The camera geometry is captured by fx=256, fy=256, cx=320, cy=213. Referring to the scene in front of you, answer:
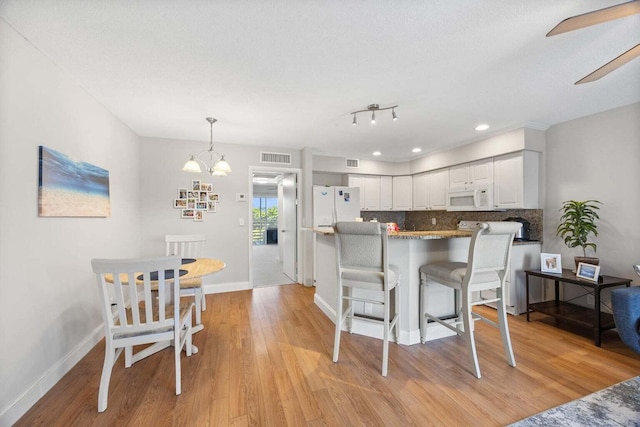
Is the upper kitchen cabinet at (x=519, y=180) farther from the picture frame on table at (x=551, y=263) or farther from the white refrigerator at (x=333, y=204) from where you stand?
the white refrigerator at (x=333, y=204)

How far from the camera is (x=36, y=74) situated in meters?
1.78

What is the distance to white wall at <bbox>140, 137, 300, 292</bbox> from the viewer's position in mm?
3795

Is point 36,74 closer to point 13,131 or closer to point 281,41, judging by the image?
point 13,131

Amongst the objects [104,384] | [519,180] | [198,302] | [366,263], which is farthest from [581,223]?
[104,384]

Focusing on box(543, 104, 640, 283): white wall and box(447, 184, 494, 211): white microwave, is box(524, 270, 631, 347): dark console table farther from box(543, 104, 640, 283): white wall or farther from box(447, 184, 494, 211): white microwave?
box(447, 184, 494, 211): white microwave

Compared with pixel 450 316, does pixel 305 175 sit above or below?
above

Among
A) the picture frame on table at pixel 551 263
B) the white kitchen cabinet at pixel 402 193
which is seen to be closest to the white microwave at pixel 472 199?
the picture frame on table at pixel 551 263

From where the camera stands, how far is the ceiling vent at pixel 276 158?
431cm

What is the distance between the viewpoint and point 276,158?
438cm

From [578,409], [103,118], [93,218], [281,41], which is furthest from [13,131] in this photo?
[578,409]

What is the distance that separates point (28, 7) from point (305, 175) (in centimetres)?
334

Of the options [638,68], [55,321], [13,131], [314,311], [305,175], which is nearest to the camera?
[13,131]

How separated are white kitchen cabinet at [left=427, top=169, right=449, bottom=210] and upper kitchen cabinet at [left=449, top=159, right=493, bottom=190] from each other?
139 mm

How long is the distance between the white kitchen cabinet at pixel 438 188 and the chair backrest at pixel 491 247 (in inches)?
99.9
